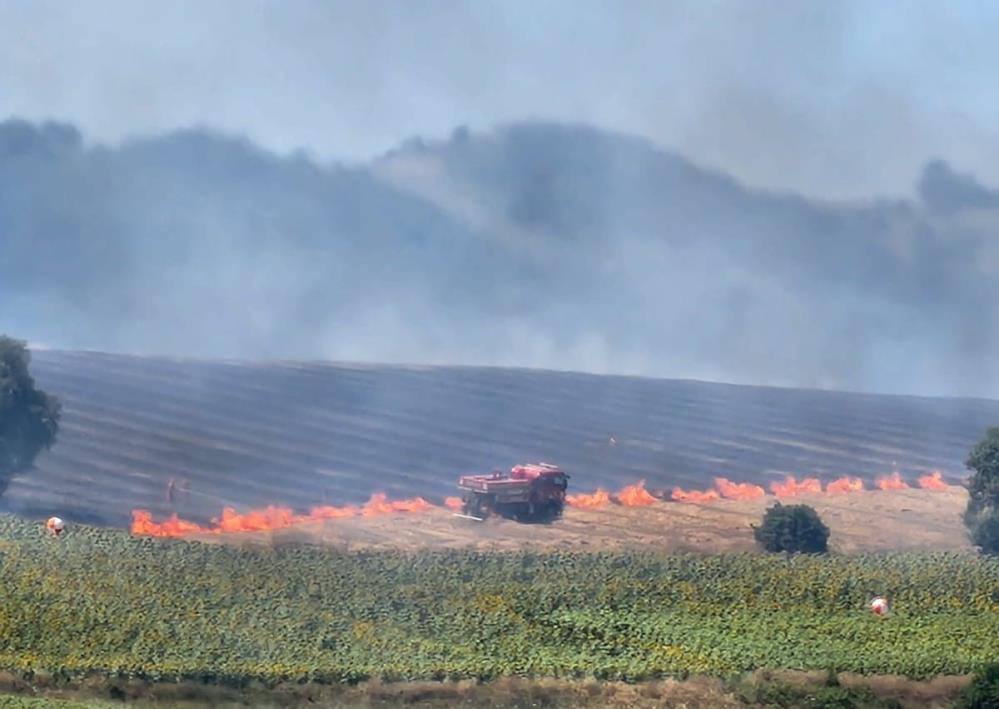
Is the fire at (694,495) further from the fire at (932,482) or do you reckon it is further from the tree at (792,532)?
the fire at (932,482)

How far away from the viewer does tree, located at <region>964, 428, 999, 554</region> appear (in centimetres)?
5297

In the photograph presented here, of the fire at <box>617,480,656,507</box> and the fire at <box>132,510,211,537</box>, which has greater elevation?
the fire at <box>617,480,656,507</box>

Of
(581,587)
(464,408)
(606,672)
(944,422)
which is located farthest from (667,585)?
(944,422)

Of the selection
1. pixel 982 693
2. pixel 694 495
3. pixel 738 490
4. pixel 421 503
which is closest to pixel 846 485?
pixel 738 490

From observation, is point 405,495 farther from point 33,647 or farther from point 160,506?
point 33,647

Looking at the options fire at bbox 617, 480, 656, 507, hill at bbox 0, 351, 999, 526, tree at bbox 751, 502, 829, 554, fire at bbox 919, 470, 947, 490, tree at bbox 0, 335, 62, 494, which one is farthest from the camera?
fire at bbox 919, 470, 947, 490

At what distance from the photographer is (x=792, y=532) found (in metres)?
52.7

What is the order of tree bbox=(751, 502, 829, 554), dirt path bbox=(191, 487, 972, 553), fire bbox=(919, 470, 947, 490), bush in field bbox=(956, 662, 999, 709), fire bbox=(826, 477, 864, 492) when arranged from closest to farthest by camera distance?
bush in field bbox=(956, 662, 999, 709) < dirt path bbox=(191, 487, 972, 553) < tree bbox=(751, 502, 829, 554) < fire bbox=(826, 477, 864, 492) < fire bbox=(919, 470, 947, 490)

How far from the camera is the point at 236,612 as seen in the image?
38.4 m

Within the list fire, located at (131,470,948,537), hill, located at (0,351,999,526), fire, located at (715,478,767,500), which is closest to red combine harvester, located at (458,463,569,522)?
fire, located at (131,470,948,537)

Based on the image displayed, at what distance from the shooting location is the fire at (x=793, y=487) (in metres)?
67.4

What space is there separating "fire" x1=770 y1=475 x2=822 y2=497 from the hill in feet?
3.99

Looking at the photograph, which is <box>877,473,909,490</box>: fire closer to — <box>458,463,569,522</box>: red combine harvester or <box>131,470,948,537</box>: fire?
<box>131,470,948,537</box>: fire

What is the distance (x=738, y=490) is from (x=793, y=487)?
3122mm
